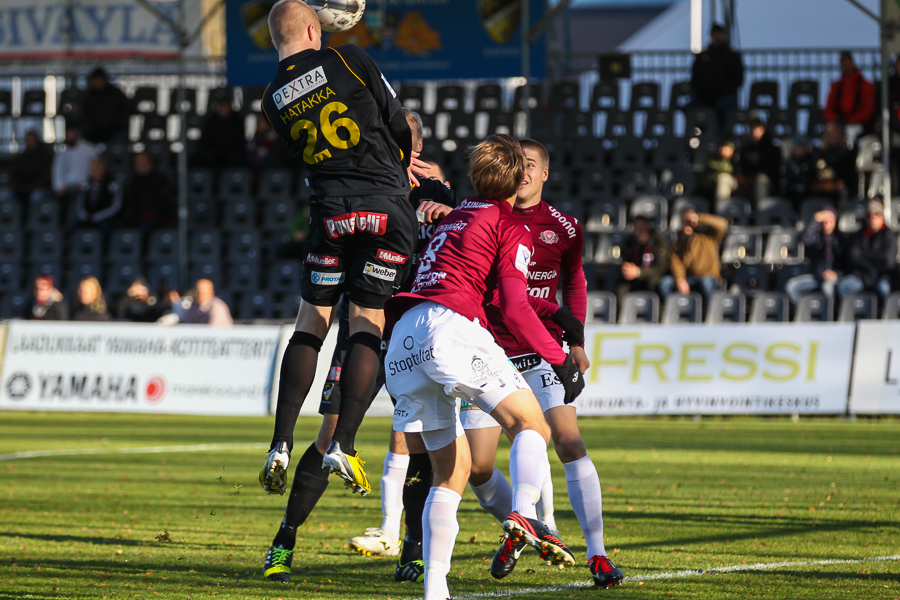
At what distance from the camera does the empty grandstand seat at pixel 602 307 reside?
633 inches

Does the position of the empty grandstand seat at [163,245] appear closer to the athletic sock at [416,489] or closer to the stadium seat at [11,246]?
the stadium seat at [11,246]

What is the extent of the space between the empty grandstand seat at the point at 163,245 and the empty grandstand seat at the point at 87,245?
3.22 feet

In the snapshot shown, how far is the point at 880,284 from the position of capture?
1550 cm

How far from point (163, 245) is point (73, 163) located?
2.80 m

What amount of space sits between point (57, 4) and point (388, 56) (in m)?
9.64

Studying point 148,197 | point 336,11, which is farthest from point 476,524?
point 148,197

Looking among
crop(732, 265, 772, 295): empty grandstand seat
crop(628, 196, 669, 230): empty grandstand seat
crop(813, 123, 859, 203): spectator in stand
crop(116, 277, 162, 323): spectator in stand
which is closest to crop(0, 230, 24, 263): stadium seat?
crop(116, 277, 162, 323): spectator in stand

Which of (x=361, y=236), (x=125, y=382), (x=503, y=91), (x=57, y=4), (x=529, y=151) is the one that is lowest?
(x=125, y=382)

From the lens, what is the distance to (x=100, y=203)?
20.2 metres

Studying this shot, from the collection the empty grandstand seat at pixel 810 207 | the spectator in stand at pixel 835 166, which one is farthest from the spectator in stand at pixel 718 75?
→ the empty grandstand seat at pixel 810 207

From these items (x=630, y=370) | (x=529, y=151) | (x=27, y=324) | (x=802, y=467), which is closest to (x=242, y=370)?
(x=27, y=324)

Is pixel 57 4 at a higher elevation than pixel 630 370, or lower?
higher

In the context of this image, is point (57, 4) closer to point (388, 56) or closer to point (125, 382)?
point (388, 56)

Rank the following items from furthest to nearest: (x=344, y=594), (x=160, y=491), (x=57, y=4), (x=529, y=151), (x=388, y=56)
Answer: (x=57, y=4), (x=388, y=56), (x=160, y=491), (x=529, y=151), (x=344, y=594)
